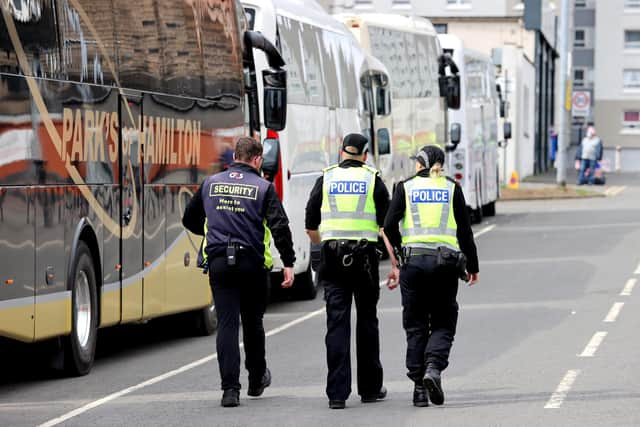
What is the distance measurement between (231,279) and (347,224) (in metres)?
0.86

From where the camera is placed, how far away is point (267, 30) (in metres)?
18.2

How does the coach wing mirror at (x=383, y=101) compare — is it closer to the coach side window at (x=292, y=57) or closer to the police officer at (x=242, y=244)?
the coach side window at (x=292, y=57)

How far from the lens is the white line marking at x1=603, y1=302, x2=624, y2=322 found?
53.1 feet

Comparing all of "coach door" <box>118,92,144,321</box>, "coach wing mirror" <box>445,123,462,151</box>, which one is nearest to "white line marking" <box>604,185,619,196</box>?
"coach wing mirror" <box>445,123,462,151</box>

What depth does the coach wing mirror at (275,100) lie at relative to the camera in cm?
1680

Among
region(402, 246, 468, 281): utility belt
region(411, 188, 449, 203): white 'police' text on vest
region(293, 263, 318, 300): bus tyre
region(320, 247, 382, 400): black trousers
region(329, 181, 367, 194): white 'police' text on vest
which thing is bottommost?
region(293, 263, 318, 300): bus tyre

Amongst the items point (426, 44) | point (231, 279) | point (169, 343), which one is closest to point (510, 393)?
point (231, 279)

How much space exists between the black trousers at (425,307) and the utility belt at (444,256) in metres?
0.03

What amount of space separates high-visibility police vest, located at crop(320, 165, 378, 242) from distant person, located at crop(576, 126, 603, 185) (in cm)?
4713

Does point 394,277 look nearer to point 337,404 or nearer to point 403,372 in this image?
point 337,404

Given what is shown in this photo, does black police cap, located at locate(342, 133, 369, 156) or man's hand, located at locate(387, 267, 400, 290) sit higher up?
black police cap, located at locate(342, 133, 369, 156)

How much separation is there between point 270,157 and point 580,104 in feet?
125

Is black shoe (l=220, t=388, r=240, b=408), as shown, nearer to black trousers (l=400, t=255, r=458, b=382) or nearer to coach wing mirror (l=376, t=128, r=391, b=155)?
black trousers (l=400, t=255, r=458, b=382)

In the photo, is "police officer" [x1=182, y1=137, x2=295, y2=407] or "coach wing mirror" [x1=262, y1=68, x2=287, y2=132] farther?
"coach wing mirror" [x1=262, y1=68, x2=287, y2=132]
